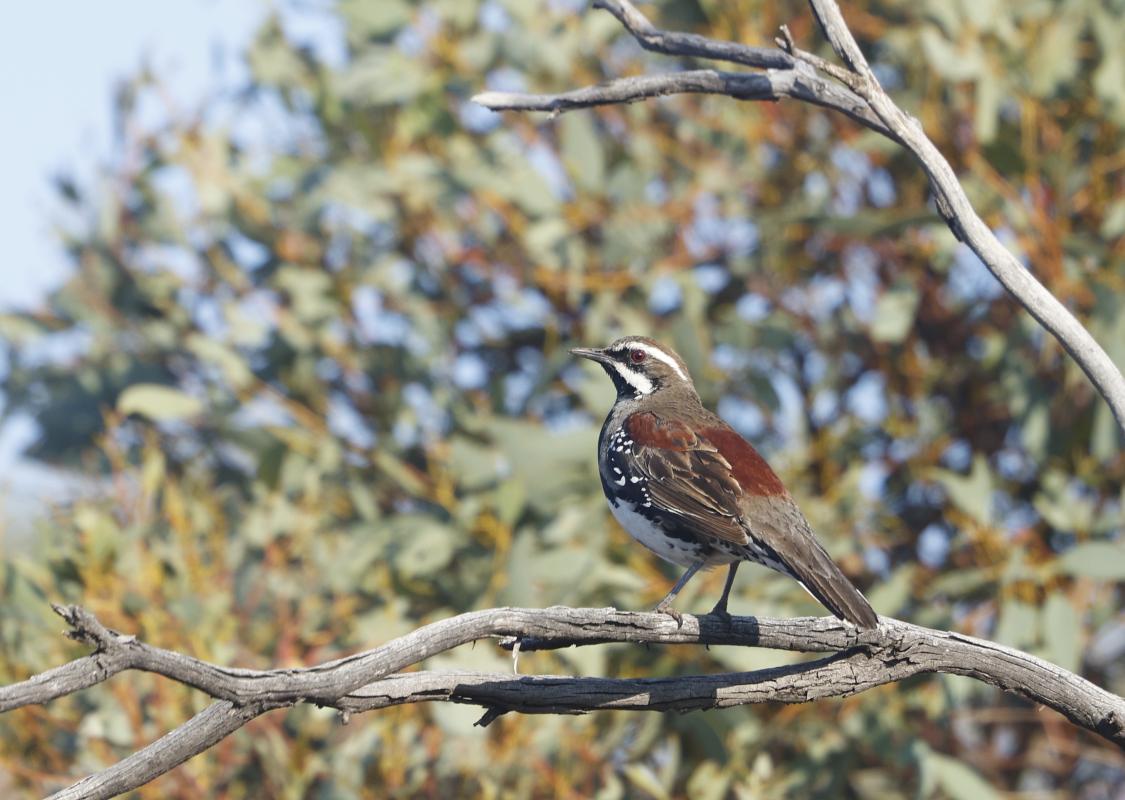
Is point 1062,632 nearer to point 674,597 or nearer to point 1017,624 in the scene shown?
point 1017,624

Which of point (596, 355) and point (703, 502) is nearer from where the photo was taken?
point (703, 502)

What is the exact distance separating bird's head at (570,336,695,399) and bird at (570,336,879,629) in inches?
15.0

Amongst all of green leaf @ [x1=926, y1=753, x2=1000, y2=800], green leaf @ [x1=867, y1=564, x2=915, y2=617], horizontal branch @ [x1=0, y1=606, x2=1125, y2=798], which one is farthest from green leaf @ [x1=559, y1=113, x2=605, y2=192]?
horizontal branch @ [x1=0, y1=606, x2=1125, y2=798]

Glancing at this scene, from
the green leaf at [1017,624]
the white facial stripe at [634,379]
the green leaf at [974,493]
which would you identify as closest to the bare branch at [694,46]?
the white facial stripe at [634,379]

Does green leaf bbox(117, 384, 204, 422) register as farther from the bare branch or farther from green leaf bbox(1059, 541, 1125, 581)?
green leaf bbox(1059, 541, 1125, 581)

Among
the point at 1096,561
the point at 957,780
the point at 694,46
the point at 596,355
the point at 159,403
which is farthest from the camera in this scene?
the point at 159,403

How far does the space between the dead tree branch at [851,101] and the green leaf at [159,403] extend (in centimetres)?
438

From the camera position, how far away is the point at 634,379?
7453mm

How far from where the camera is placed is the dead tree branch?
5109 mm

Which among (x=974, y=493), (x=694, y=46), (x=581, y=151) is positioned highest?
(x=581, y=151)

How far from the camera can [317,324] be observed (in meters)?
9.63

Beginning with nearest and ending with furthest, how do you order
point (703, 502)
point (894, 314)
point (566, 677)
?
point (566, 677), point (703, 502), point (894, 314)

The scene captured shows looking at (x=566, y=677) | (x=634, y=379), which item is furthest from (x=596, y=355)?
(x=566, y=677)

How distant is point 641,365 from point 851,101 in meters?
2.38
